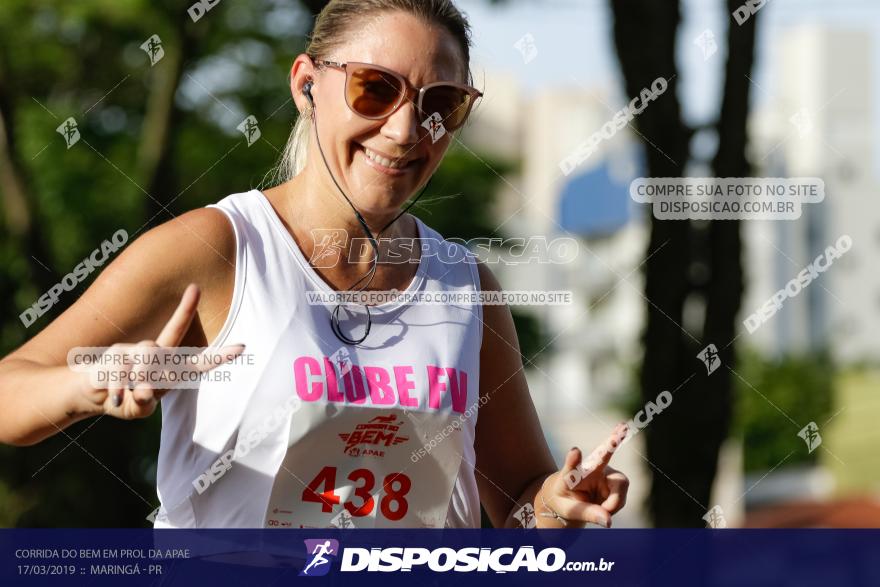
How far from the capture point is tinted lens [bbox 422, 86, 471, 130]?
7.68ft

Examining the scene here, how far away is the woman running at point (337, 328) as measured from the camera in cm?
212

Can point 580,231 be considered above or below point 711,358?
above

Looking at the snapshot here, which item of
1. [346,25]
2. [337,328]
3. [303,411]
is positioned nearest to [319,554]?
[303,411]

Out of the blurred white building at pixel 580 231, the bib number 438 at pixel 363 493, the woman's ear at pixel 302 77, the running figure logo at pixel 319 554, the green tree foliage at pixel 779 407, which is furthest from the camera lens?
the green tree foliage at pixel 779 407

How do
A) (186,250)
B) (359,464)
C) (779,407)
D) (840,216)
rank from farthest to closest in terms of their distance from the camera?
1. (840,216)
2. (779,407)
3. (359,464)
4. (186,250)

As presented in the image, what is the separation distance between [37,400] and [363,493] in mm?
639

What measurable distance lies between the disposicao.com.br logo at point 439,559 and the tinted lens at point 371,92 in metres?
0.85

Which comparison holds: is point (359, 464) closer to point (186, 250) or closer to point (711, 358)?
point (186, 250)

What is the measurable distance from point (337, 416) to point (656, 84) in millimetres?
3558

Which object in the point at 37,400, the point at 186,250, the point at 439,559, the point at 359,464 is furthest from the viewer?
the point at 439,559

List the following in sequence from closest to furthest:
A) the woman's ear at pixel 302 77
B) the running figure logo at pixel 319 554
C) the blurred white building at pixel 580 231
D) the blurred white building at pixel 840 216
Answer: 1. the running figure logo at pixel 319 554
2. the woman's ear at pixel 302 77
3. the blurred white building at pixel 580 231
4. the blurred white building at pixel 840 216

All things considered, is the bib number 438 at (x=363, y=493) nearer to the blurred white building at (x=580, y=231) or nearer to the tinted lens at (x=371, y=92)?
the tinted lens at (x=371, y=92)

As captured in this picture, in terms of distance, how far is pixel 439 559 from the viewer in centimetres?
264

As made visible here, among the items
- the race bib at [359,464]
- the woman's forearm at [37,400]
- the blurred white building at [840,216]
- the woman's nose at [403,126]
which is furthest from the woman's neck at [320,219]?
the blurred white building at [840,216]
